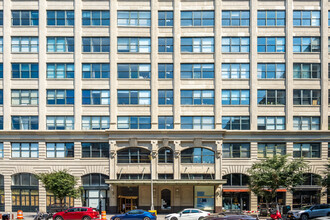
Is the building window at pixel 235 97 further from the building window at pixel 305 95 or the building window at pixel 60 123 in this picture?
the building window at pixel 60 123

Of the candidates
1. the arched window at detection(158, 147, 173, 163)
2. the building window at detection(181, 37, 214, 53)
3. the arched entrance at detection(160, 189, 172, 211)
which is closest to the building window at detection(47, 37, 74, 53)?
the building window at detection(181, 37, 214, 53)

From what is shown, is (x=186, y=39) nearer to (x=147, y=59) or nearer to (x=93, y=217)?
(x=147, y=59)

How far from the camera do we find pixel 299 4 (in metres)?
52.8

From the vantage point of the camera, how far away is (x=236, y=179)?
2034 inches

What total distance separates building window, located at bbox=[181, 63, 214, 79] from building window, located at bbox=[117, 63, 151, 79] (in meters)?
4.55

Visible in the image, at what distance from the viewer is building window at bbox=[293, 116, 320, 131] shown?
52469 millimetres

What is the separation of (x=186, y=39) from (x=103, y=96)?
41.8ft

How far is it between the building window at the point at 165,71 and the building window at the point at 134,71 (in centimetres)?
139

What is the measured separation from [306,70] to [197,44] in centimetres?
1420

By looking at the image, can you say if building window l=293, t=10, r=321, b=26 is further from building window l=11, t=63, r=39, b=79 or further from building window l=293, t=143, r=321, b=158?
building window l=11, t=63, r=39, b=79

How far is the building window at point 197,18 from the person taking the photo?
174 feet

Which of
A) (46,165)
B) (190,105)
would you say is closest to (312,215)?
(190,105)

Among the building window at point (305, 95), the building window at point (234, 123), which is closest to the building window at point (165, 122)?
the building window at point (234, 123)

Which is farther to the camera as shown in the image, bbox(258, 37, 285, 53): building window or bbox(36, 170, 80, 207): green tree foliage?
bbox(258, 37, 285, 53): building window
